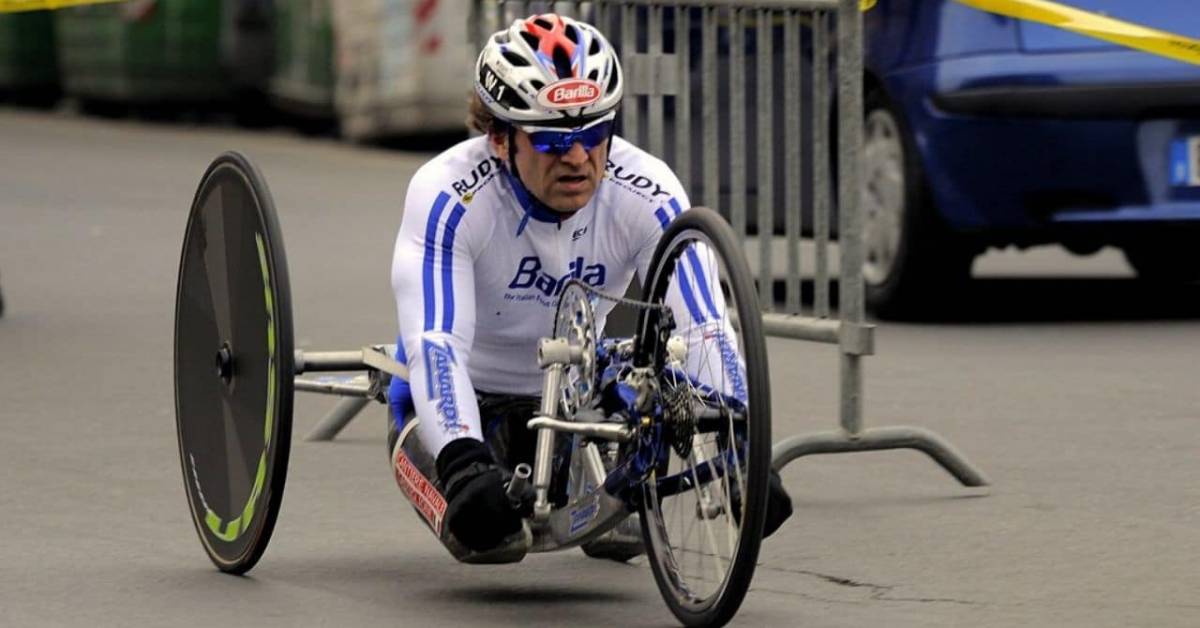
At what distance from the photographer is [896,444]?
24.2ft

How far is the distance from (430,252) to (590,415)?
0.51 metres

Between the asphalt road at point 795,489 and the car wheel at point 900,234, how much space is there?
16 centimetres

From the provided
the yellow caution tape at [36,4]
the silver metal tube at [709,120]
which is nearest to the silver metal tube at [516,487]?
the silver metal tube at [709,120]

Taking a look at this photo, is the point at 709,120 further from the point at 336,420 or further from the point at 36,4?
the point at 36,4

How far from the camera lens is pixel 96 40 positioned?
23281 millimetres

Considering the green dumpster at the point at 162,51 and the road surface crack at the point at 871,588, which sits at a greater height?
the road surface crack at the point at 871,588

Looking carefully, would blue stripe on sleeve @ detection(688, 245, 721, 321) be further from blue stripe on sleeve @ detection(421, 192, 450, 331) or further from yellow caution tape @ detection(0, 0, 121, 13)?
yellow caution tape @ detection(0, 0, 121, 13)

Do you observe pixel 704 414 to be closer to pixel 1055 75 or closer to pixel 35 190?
pixel 1055 75

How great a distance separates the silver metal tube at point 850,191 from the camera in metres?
7.22

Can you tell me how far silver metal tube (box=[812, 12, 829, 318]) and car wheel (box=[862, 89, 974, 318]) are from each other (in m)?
2.45

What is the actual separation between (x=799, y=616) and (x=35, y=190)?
11.8 meters

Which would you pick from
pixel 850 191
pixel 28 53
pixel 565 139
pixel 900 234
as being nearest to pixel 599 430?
pixel 565 139

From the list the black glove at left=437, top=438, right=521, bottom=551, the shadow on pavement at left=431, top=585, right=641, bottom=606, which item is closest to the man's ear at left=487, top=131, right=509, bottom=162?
the black glove at left=437, top=438, right=521, bottom=551

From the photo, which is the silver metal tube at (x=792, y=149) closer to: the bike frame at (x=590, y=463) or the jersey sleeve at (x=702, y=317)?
the bike frame at (x=590, y=463)
